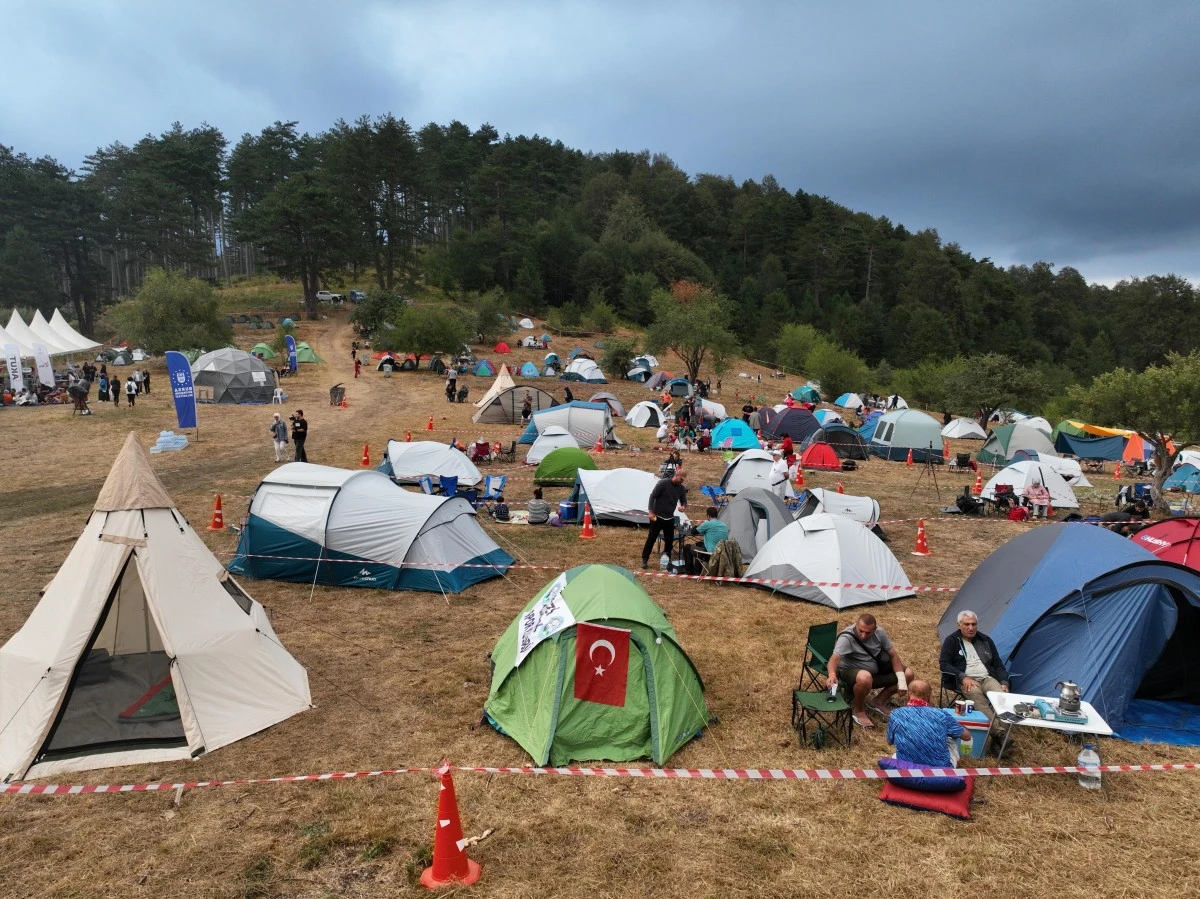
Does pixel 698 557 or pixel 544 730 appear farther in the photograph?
pixel 698 557

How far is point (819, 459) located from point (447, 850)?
65.4 ft

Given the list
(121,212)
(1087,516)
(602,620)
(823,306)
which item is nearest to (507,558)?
(602,620)

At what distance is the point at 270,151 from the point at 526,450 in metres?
→ 64.8

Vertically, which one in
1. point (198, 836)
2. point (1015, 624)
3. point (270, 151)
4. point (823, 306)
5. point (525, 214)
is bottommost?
point (198, 836)

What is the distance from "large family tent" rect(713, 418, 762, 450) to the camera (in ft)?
79.9

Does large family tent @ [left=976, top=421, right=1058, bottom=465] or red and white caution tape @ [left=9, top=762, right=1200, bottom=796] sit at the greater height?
large family tent @ [left=976, top=421, right=1058, bottom=465]

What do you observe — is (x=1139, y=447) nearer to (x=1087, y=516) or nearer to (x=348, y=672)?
(x=1087, y=516)

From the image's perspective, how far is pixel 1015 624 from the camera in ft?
24.7

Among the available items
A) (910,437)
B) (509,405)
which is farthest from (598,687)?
(910,437)

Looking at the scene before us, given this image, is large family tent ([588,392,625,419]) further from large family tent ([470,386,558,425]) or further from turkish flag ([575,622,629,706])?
turkish flag ([575,622,629,706])

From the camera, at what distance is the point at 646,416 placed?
95.1ft

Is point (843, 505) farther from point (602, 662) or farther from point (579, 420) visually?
point (579, 420)

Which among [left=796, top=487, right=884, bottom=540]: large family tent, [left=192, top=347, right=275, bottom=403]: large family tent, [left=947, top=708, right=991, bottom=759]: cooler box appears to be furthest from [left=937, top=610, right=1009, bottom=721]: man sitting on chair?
[left=192, top=347, right=275, bottom=403]: large family tent

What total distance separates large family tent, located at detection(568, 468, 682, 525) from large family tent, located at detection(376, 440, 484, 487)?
8.89 ft
